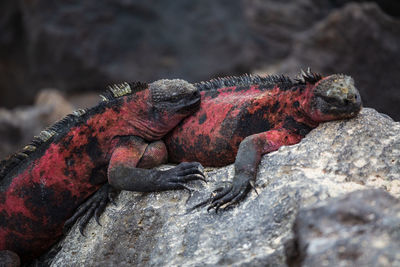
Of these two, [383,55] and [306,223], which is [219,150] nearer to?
[306,223]

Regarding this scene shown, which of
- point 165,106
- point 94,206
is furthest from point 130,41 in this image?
point 94,206

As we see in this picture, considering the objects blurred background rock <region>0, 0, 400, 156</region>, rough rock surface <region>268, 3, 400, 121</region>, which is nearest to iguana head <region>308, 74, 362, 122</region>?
rough rock surface <region>268, 3, 400, 121</region>

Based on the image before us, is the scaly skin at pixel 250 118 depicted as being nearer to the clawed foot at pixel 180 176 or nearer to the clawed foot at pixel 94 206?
the clawed foot at pixel 180 176

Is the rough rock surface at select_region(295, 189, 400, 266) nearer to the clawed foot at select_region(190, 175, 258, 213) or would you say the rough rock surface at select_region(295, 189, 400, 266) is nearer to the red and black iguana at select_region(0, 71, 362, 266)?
the clawed foot at select_region(190, 175, 258, 213)

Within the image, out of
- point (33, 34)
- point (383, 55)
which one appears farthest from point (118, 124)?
point (33, 34)

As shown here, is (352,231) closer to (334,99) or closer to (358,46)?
(334,99)
